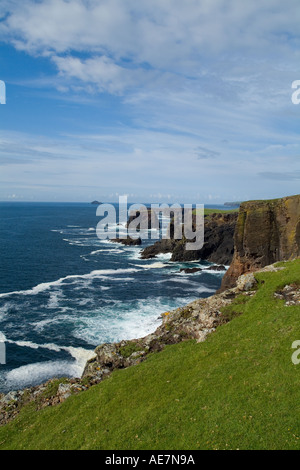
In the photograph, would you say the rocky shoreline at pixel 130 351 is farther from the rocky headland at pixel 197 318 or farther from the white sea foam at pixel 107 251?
the white sea foam at pixel 107 251

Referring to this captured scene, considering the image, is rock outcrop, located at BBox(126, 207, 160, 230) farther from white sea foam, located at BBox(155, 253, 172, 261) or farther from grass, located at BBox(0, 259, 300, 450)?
grass, located at BBox(0, 259, 300, 450)

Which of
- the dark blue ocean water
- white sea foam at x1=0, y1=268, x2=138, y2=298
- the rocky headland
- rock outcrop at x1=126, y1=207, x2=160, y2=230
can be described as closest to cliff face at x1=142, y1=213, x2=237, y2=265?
the dark blue ocean water

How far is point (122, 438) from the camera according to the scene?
46.1 ft

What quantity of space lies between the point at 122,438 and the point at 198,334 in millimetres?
10560

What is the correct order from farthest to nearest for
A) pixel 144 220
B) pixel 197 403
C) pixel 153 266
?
pixel 144 220 < pixel 153 266 < pixel 197 403

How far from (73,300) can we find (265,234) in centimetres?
3556

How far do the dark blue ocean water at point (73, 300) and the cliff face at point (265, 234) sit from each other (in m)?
11.1

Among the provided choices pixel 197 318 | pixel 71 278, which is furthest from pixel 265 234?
pixel 71 278

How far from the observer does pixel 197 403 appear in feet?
49.9

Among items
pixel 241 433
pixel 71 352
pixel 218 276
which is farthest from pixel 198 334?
pixel 218 276

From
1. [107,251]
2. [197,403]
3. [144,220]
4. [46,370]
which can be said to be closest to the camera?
[197,403]

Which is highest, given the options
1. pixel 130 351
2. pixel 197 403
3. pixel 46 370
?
pixel 197 403

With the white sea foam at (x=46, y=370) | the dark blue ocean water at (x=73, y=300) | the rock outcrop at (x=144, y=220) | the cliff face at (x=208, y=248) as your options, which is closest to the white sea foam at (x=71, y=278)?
the dark blue ocean water at (x=73, y=300)

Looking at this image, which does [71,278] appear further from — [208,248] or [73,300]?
[208,248]
